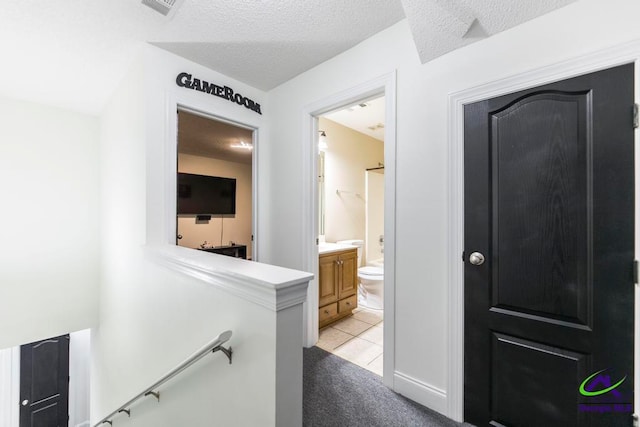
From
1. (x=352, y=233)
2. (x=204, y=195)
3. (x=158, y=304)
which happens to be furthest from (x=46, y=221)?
(x=352, y=233)

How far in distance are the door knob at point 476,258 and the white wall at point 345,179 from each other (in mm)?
2469

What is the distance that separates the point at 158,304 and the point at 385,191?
5.71 feet

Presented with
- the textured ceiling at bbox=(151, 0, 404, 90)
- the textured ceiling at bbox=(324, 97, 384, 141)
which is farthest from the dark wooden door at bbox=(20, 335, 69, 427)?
the textured ceiling at bbox=(324, 97, 384, 141)

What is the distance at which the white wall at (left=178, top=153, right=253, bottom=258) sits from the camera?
4223 millimetres

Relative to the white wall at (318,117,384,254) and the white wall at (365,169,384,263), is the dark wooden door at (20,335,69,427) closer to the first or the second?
the white wall at (318,117,384,254)

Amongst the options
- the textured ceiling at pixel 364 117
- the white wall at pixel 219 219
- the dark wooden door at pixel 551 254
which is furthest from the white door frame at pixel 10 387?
the dark wooden door at pixel 551 254

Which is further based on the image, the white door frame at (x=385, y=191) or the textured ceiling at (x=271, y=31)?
the white door frame at (x=385, y=191)

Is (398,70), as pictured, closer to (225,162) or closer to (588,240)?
(588,240)

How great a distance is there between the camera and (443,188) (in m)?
Answer: 1.65

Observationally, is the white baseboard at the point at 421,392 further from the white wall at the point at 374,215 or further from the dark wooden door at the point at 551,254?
the white wall at the point at 374,215

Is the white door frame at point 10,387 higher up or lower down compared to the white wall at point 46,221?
lower down

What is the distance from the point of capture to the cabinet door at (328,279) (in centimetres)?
278

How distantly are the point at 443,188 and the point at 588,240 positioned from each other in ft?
2.29

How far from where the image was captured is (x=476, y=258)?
1523mm
